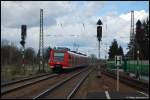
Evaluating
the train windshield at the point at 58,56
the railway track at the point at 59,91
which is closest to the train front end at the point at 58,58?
the train windshield at the point at 58,56

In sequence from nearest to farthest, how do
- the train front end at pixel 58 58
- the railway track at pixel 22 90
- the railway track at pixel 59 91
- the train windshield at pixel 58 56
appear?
the railway track at pixel 59 91 → the railway track at pixel 22 90 → the train front end at pixel 58 58 → the train windshield at pixel 58 56

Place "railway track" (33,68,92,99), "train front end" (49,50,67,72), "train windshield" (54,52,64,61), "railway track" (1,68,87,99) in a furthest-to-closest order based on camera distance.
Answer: "train windshield" (54,52,64,61)
"train front end" (49,50,67,72)
"railway track" (1,68,87,99)
"railway track" (33,68,92,99)

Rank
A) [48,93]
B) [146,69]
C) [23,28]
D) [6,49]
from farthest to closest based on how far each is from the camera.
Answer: [6,49]
[23,28]
[146,69]
[48,93]

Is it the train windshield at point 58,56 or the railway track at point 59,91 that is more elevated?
the train windshield at point 58,56

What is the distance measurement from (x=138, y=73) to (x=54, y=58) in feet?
54.5

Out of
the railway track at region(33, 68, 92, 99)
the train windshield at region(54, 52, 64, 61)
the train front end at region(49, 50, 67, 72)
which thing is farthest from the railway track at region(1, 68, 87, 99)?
the train windshield at region(54, 52, 64, 61)

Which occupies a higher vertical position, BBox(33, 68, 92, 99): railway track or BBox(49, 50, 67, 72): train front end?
BBox(49, 50, 67, 72): train front end

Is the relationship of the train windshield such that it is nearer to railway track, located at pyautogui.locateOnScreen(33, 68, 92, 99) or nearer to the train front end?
the train front end

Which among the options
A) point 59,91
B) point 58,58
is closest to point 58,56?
point 58,58

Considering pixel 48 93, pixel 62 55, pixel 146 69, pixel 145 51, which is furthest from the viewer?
pixel 145 51

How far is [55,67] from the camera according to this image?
61844 millimetres

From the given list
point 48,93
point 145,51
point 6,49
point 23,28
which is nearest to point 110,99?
point 48,93

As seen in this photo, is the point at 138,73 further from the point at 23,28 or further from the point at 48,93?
the point at 48,93

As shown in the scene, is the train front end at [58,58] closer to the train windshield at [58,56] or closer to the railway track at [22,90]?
the train windshield at [58,56]
